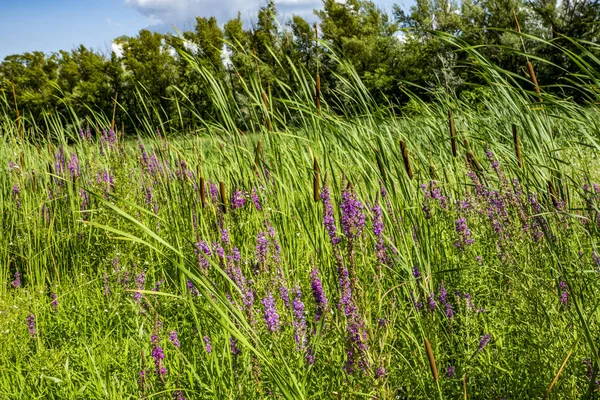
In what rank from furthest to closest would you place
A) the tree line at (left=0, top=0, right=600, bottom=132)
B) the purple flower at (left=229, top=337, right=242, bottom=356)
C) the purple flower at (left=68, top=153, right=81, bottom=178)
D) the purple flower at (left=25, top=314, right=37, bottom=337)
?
1. the tree line at (left=0, top=0, right=600, bottom=132)
2. the purple flower at (left=68, top=153, right=81, bottom=178)
3. the purple flower at (left=25, top=314, right=37, bottom=337)
4. the purple flower at (left=229, top=337, right=242, bottom=356)

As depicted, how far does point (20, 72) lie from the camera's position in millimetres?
29156

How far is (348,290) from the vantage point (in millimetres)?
1605

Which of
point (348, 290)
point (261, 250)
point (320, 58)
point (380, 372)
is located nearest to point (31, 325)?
point (261, 250)

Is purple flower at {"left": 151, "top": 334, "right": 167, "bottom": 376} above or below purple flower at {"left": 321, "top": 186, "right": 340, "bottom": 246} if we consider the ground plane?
below

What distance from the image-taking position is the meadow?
1.62 metres

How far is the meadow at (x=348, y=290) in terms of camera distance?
162 cm

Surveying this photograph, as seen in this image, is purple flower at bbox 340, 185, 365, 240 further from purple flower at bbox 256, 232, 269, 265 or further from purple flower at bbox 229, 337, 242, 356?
purple flower at bbox 229, 337, 242, 356

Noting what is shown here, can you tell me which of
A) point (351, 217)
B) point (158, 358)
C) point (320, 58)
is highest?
point (320, 58)

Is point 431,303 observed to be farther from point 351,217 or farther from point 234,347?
point 234,347

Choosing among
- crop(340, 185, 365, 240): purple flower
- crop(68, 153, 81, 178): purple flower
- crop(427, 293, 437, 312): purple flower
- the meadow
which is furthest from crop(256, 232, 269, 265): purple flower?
crop(68, 153, 81, 178): purple flower

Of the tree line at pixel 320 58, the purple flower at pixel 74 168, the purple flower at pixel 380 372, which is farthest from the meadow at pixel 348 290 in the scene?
the tree line at pixel 320 58

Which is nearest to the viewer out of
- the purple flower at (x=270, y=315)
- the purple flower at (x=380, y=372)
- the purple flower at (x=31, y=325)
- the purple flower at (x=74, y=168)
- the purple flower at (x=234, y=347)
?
the purple flower at (x=380, y=372)

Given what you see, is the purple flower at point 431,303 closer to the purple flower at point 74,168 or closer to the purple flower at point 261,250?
the purple flower at point 261,250

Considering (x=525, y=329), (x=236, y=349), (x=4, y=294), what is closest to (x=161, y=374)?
(x=236, y=349)
